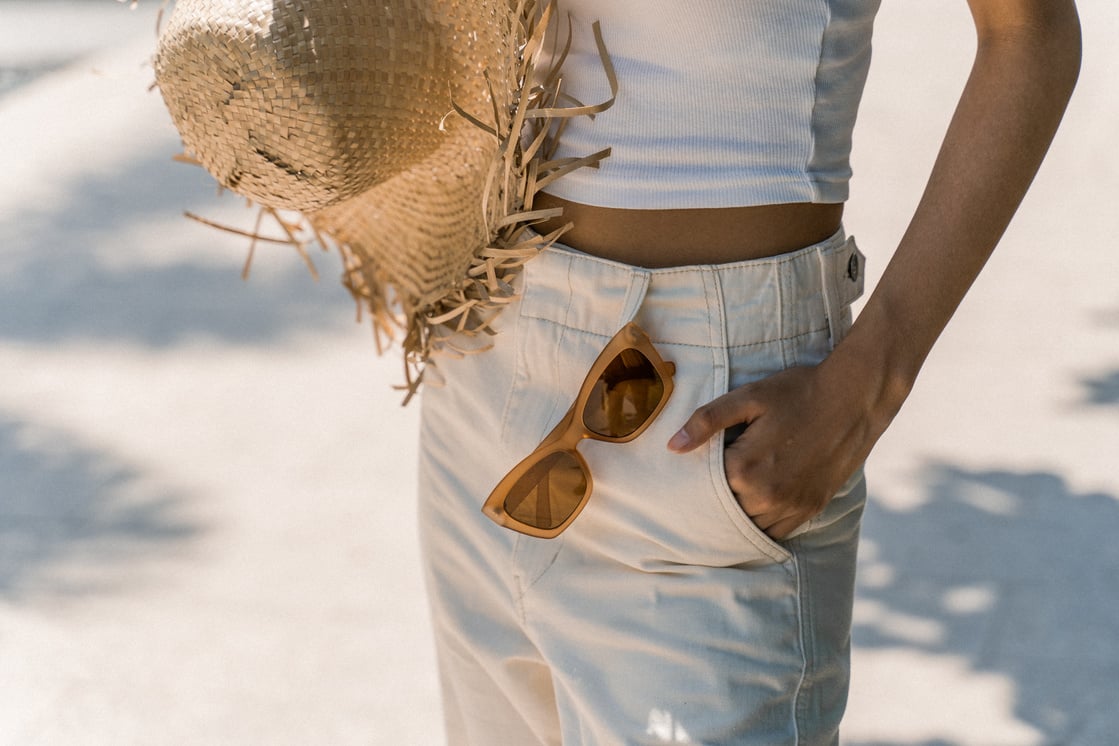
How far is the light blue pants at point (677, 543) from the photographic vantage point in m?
0.91

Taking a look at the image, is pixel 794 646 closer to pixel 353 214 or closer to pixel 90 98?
pixel 353 214

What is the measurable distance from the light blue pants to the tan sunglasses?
0.02 meters

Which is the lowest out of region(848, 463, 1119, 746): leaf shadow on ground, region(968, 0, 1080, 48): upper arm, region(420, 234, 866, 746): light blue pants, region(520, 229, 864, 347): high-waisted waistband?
region(848, 463, 1119, 746): leaf shadow on ground

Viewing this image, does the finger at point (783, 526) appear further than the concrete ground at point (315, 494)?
No

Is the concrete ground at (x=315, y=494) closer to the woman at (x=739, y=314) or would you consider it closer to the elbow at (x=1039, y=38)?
the woman at (x=739, y=314)

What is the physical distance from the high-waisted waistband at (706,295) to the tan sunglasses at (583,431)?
3cm

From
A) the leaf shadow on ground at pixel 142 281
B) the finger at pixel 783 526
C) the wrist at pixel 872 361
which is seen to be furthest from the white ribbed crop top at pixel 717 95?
the leaf shadow on ground at pixel 142 281

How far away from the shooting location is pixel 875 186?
13.3ft

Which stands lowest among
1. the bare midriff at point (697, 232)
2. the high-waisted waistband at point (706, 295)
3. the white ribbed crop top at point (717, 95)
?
the high-waisted waistband at point (706, 295)

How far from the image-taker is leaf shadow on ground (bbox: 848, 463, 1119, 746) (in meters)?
2.24

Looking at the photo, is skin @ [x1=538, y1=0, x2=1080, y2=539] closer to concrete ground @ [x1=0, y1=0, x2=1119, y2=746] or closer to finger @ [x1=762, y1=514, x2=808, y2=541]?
Result: finger @ [x1=762, y1=514, x2=808, y2=541]

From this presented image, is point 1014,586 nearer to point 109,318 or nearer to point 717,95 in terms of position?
point 717,95

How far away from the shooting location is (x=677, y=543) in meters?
0.92

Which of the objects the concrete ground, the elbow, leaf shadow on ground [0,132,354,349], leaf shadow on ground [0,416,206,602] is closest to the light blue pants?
the elbow
